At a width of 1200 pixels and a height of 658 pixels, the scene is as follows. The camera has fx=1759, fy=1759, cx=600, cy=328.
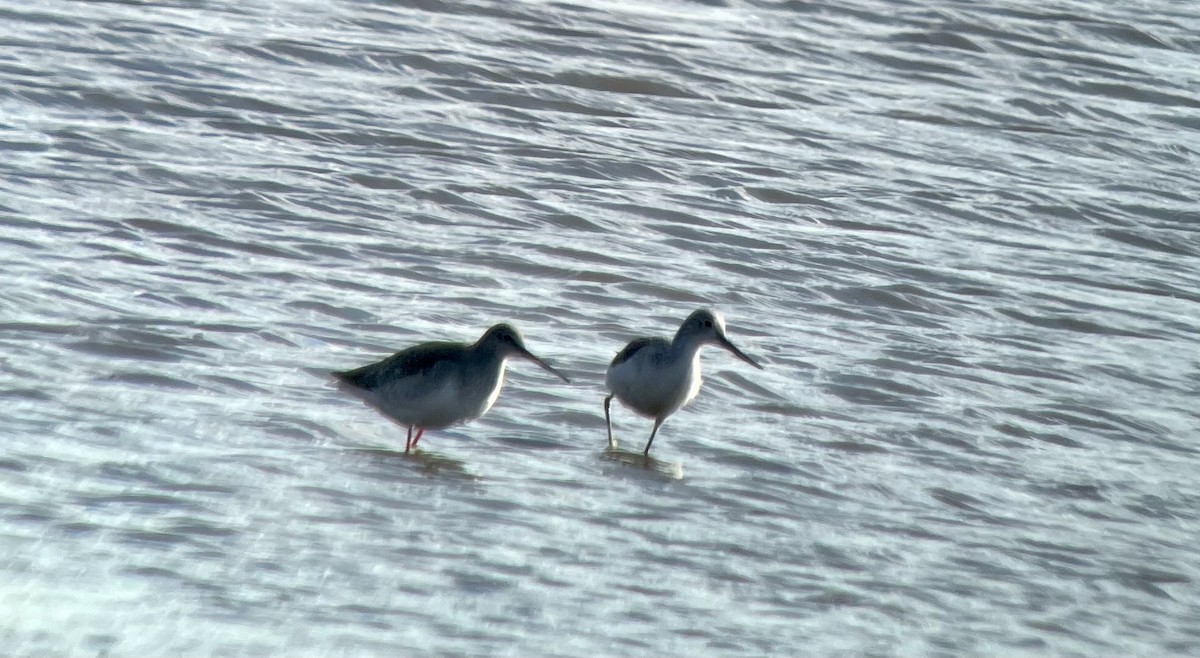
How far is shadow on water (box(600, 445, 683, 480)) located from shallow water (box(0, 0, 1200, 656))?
0.14 feet

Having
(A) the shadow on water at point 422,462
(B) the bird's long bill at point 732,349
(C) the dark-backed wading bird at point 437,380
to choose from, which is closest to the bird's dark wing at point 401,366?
(C) the dark-backed wading bird at point 437,380

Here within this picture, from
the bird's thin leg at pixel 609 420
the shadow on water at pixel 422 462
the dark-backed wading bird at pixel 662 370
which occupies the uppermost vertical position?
the dark-backed wading bird at pixel 662 370

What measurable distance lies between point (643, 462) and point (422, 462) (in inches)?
39.1

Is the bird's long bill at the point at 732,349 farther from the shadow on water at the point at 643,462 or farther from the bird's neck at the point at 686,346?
the shadow on water at the point at 643,462

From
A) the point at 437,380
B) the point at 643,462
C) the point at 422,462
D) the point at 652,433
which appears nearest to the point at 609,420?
the point at 652,433

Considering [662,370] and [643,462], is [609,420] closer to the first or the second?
[662,370]

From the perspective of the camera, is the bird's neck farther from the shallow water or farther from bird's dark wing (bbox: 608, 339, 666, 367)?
the shallow water

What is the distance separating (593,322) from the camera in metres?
9.79

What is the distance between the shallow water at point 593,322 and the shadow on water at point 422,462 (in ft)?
0.16

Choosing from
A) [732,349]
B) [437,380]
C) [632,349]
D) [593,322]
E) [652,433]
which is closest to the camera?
[437,380]

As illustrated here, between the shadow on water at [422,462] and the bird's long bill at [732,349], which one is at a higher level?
the bird's long bill at [732,349]

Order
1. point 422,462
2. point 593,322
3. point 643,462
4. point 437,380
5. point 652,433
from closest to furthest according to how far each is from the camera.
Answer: point 422,462, point 437,380, point 643,462, point 652,433, point 593,322

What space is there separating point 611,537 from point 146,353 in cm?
276

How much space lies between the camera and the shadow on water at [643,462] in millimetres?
7652
